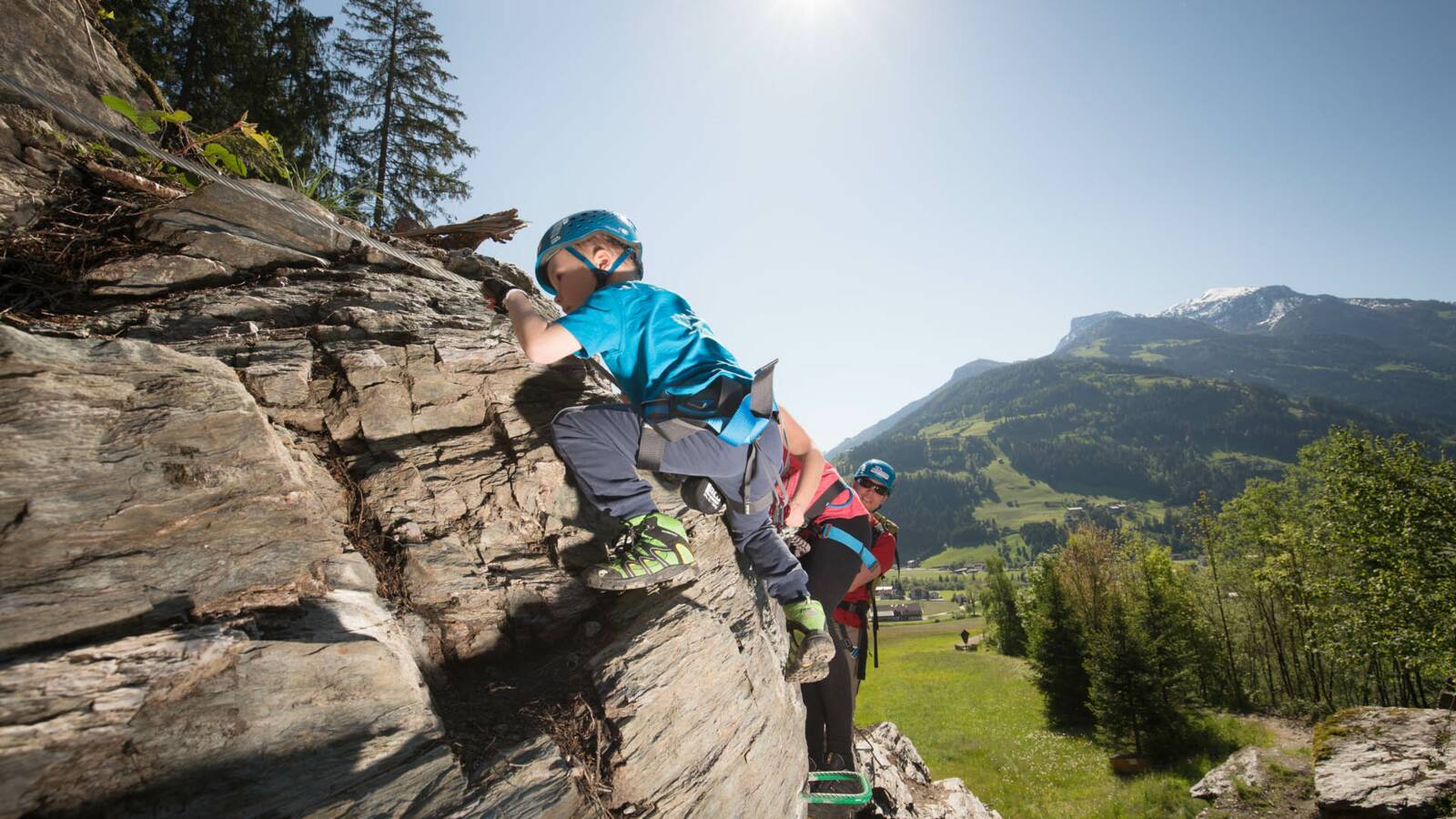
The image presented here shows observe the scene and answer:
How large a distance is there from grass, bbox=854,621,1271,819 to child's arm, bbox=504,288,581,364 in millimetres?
29197

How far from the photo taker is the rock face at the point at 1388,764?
13.3m

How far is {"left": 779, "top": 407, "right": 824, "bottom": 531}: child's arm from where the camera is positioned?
17.0ft

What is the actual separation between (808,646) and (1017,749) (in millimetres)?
39187

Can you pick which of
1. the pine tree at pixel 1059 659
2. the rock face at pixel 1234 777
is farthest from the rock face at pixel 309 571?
the pine tree at pixel 1059 659

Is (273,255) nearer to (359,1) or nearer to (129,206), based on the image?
(129,206)

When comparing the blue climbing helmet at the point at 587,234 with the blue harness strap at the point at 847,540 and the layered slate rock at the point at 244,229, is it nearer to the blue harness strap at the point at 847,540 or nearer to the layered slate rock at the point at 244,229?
the layered slate rock at the point at 244,229

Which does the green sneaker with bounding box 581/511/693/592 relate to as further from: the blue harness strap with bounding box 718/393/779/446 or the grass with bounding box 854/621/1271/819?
the grass with bounding box 854/621/1271/819

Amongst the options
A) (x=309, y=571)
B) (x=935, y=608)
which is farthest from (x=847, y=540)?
(x=935, y=608)

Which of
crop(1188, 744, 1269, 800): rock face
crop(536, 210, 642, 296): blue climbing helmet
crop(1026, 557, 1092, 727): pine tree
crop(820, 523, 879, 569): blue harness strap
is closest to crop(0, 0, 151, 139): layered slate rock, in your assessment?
crop(536, 210, 642, 296): blue climbing helmet

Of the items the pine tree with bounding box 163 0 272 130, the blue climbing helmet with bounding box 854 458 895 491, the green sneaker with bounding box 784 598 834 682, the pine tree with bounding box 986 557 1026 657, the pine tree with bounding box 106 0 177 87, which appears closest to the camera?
the green sneaker with bounding box 784 598 834 682

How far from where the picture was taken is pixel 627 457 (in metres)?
4.11

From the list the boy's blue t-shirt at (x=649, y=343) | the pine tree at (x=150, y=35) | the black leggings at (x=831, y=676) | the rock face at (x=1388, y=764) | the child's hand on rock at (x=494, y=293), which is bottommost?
the rock face at (x=1388, y=764)

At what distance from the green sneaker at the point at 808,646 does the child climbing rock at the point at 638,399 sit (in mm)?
1186

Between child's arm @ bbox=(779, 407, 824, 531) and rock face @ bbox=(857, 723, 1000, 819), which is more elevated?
child's arm @ bbox=(779, 407, 824, 531)
